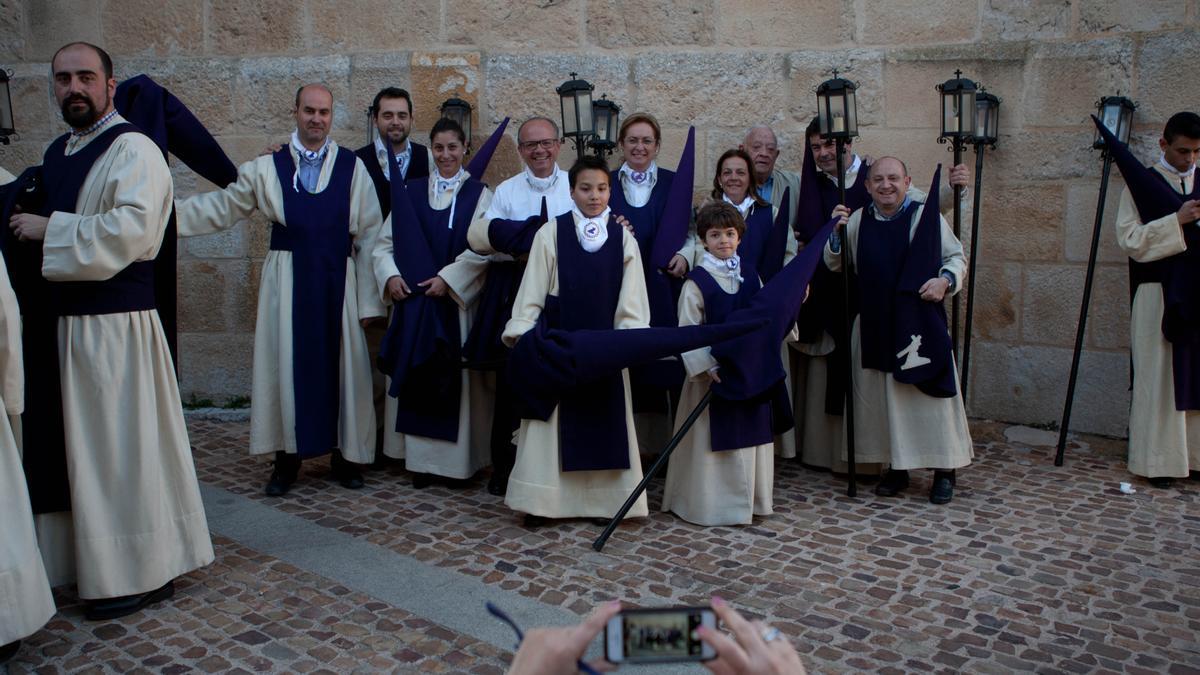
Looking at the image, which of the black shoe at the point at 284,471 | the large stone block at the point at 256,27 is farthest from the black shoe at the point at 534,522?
the large stone block at the point at 256,27

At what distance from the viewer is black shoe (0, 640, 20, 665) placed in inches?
140

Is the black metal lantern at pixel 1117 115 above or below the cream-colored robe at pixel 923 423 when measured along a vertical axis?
above

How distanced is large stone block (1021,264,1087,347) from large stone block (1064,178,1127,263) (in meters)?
0.12

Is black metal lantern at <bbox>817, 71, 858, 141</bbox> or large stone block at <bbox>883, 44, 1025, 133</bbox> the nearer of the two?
black metal lantern at <bbox>817, 71, 858, 141</bbox>

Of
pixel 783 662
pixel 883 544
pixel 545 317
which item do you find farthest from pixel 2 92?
pixel 783 662

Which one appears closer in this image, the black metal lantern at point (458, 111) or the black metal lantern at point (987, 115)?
the black metal lantern at point (987, 115)

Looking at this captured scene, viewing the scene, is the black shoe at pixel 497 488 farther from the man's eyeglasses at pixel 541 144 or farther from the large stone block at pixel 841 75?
the large stone block at pixel 841 75

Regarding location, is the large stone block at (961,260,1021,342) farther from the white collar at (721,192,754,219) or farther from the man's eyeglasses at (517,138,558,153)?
the man's eyeglasses at (517,138,558,153)

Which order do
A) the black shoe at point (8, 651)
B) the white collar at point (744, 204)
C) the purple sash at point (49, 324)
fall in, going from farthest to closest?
the white collar at point (744, 204)
the purple sash at point (49, 324)
the black shoe at point (8, 651)

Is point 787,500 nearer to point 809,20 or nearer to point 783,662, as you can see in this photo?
point 809,20

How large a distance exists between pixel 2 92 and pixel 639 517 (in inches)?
188

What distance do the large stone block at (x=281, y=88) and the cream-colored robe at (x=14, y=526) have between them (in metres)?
4.14

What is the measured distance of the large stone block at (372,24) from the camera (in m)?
7.34

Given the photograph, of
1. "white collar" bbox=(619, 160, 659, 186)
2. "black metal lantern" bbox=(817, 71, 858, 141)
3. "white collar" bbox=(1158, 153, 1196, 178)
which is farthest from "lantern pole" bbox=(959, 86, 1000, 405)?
"white collar" bbox=(619, 160, 659, 186)
